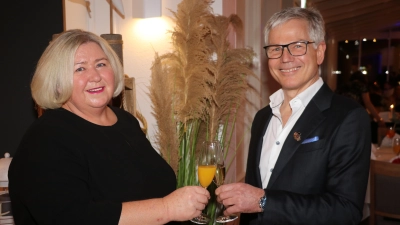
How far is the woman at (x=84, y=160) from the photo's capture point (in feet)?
5.89

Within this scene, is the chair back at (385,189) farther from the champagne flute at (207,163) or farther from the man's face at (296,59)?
the champagne flute at (207,163)

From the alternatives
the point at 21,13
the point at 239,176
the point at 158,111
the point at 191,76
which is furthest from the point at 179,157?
the point at 21,13

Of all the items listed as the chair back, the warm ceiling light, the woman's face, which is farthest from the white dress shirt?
the chair back

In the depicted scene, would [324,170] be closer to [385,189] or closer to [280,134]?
[280,134]

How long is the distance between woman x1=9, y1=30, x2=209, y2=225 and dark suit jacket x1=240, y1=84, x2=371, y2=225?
34 centimetres

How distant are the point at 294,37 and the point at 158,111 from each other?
1.31m

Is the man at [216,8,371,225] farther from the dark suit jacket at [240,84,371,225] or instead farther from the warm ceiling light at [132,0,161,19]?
the warm ceiling light at [132,0,161,19]

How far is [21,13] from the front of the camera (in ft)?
9.99

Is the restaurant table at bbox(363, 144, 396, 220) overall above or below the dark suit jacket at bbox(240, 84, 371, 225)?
below

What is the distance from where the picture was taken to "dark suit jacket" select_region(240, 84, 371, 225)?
188 centimetres

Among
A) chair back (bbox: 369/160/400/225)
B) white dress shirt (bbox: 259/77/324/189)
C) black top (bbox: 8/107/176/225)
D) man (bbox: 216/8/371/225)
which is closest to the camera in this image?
black top (bbox: 8/107/176/225)

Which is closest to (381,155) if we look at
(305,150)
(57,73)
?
(305,150)

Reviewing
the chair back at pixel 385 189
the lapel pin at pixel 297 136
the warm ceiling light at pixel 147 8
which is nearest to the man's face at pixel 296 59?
the lapel pin at pixel 297 136

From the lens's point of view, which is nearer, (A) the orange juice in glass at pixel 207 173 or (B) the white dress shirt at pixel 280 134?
(A) the orange juice in glass at pixel 207 173
